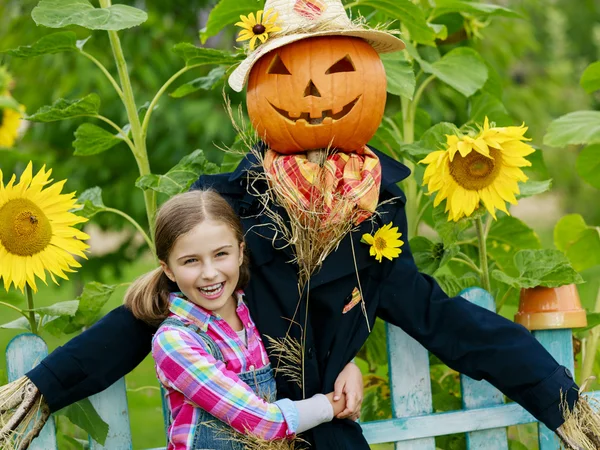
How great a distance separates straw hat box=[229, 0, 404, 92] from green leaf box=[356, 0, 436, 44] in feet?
1.38

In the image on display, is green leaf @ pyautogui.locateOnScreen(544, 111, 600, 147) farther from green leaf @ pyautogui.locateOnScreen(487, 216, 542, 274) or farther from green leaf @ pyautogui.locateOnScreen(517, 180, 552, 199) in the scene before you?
green leaf @ pyautogui.locateOnScreen(487, 216, 542, 274)

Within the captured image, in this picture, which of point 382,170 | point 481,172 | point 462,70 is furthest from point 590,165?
point 382,170

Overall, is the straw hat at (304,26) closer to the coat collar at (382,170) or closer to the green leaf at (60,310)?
the coat collar at (382,170)

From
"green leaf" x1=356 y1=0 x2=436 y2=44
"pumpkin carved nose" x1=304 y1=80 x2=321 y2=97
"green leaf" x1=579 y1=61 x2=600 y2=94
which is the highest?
"green leaf" x1=356 y1=0 x2=436 y2=44

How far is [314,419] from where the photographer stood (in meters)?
2.01

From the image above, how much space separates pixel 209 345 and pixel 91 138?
3.07ft

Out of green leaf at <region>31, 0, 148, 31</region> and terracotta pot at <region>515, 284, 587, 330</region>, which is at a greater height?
green leaf at <region>31, 0, 148, 31</region>

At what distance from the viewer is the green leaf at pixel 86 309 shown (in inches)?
95.3

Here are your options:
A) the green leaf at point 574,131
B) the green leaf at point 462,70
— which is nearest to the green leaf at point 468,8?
the green leaf at point 462,70

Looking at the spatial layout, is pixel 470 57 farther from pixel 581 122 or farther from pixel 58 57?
pixel 58 57

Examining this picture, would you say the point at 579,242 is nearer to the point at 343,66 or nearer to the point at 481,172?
the point at 481,172

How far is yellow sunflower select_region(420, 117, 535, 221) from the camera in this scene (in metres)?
2.15

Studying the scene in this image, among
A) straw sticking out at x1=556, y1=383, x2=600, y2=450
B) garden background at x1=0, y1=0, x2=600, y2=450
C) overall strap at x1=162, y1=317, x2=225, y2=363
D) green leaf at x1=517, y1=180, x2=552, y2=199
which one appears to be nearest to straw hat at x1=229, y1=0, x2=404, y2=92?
overall strap at x1=162, y1=317, x2=225, y2=363

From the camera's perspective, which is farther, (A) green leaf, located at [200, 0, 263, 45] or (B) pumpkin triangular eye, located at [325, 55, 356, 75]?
(A) green leaf, located at [200, 0, 263, 45]
